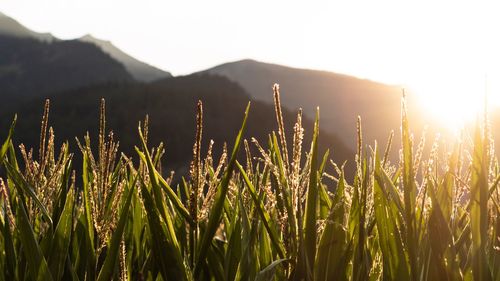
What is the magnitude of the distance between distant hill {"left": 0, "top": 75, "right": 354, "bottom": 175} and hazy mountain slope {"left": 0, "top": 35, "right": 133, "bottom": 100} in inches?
1616

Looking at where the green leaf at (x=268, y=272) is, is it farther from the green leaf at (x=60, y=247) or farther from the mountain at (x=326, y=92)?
the mountain at (x=326, y=92)

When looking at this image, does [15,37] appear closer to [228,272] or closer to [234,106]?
[234,106]

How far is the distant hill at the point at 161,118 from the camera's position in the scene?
3869 centimetres

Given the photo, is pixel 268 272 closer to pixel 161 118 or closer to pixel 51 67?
pixel 161 118

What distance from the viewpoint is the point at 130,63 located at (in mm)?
98750

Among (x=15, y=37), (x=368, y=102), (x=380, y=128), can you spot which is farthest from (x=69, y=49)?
(x=380, y=128)

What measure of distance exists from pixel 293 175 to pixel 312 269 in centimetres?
28

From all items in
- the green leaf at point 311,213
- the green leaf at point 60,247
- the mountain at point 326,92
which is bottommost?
the mountain at point 326,92

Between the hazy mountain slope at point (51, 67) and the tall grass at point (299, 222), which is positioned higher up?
the tall grass at point (299, 222)

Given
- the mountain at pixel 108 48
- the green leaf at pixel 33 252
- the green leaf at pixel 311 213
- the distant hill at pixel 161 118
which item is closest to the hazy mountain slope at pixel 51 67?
the mountain at pixel 108 48

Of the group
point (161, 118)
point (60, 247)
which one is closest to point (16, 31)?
point (161, 118)

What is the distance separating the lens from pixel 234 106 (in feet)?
149

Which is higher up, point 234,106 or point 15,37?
point 15,37

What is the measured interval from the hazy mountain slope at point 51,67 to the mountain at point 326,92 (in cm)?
2484
